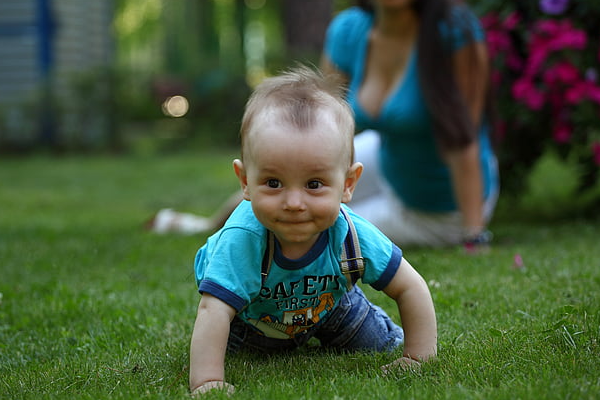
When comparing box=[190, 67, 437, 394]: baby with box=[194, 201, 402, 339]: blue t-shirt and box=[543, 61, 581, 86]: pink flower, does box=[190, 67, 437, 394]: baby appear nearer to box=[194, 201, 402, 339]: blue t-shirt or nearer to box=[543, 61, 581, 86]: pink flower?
box=[194, 201, 402, 339]: blue t-shirt

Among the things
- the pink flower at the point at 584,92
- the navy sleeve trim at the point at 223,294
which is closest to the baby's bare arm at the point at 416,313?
the navy sleeve trim at the point at 223,294

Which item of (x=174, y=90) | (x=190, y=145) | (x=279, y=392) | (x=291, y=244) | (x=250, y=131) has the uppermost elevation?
(x=250, y=131)

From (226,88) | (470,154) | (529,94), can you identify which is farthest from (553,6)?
(226,88)

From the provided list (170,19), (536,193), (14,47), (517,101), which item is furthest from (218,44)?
(517,101)

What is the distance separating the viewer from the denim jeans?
251 cm

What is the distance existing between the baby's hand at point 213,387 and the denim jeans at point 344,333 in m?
0.40

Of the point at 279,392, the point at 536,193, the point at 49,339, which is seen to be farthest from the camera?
the point at 536,193

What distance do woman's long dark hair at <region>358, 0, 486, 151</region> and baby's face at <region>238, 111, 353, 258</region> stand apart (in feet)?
6.95

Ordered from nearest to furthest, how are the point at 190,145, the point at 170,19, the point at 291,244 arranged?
the point at 291,244
the point at 190,145
the point at 170,19

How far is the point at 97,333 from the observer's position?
2.90 metres

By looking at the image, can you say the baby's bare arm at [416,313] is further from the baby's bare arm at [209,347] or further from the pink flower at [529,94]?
the pink flower at [529,94]

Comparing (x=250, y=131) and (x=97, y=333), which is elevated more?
(x=250, y=131)

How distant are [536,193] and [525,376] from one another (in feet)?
17.2

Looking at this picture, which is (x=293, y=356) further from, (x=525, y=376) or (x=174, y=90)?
(x=174, y=90)
